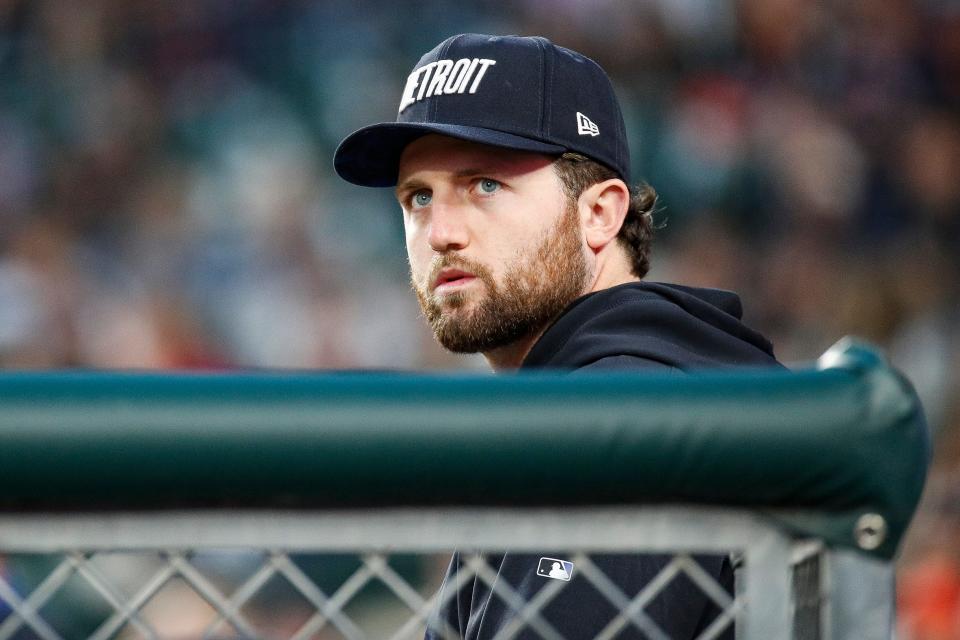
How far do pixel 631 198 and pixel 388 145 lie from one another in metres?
0.50

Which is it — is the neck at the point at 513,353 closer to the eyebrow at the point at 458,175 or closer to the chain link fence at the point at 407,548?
the eyebrow at the point at 458,175

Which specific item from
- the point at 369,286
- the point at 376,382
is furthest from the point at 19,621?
the point at 369,286

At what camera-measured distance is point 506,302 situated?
1975mm

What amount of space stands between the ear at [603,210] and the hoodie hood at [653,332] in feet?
1.01

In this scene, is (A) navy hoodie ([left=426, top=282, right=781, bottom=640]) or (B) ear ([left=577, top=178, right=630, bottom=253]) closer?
(A) navy hoodie ([left=426, top=282, right=781, bottom=640])

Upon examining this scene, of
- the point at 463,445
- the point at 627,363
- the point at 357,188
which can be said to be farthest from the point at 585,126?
the point at 357,188

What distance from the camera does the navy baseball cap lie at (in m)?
1.95

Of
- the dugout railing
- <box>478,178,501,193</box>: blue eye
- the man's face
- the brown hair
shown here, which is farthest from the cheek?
the dugout railing

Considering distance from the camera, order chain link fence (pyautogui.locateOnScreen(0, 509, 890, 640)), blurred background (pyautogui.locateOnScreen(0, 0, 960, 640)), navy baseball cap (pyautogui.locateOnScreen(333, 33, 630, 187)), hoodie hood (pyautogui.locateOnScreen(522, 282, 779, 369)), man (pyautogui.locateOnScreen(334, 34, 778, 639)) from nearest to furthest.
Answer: chain link fence (pyautogui.locateOnScreen(0, 509, 890, 640))
hoodie hood (pyautogui.locateOnScreen(522, 282, 779, 369))
man (pyautogui.locateOnScreen(334, 34, 778, 639))
navy baseball cap (pyautogui.locateOnScreen(333, 33, 630, 187))
blurred background (pyautogui.locateOnScreen(0, 0, 960, 640))

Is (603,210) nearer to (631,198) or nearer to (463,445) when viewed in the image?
(631,198)

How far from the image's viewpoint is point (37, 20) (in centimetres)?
573

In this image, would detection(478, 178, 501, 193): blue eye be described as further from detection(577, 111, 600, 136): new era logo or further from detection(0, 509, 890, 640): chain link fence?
detection(0, 509, 890, 640): chain link fence

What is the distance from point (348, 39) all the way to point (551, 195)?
3.98 metres

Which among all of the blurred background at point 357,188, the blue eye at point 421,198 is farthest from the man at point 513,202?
the blurred background at point 357,188
